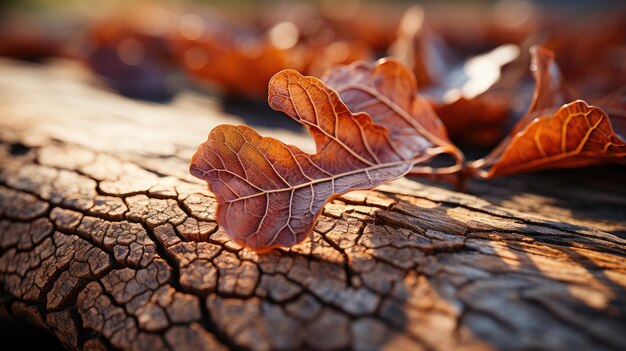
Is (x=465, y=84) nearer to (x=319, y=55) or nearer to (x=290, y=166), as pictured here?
(x=319, y=55)

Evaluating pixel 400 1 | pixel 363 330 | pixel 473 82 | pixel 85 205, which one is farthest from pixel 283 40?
pixel 400 1

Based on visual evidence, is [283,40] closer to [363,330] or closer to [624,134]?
[624,134]

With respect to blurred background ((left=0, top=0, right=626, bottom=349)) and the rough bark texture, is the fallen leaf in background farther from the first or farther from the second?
the rough bark texture

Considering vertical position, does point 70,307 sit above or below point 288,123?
below

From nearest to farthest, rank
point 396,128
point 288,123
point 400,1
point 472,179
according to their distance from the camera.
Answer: point 396,128
point 472,179
point 288,123
point 400,1

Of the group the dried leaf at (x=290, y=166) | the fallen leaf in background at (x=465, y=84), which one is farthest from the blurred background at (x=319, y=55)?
the dried leaf at (x=290, y=166)

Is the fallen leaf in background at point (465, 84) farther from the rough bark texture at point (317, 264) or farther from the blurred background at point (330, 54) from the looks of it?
the rough bark texture at point (317, 264)

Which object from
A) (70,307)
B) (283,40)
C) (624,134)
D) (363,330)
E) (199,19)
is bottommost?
(70,307)

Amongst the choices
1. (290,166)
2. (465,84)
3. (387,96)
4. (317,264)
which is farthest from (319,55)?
(317,264)
